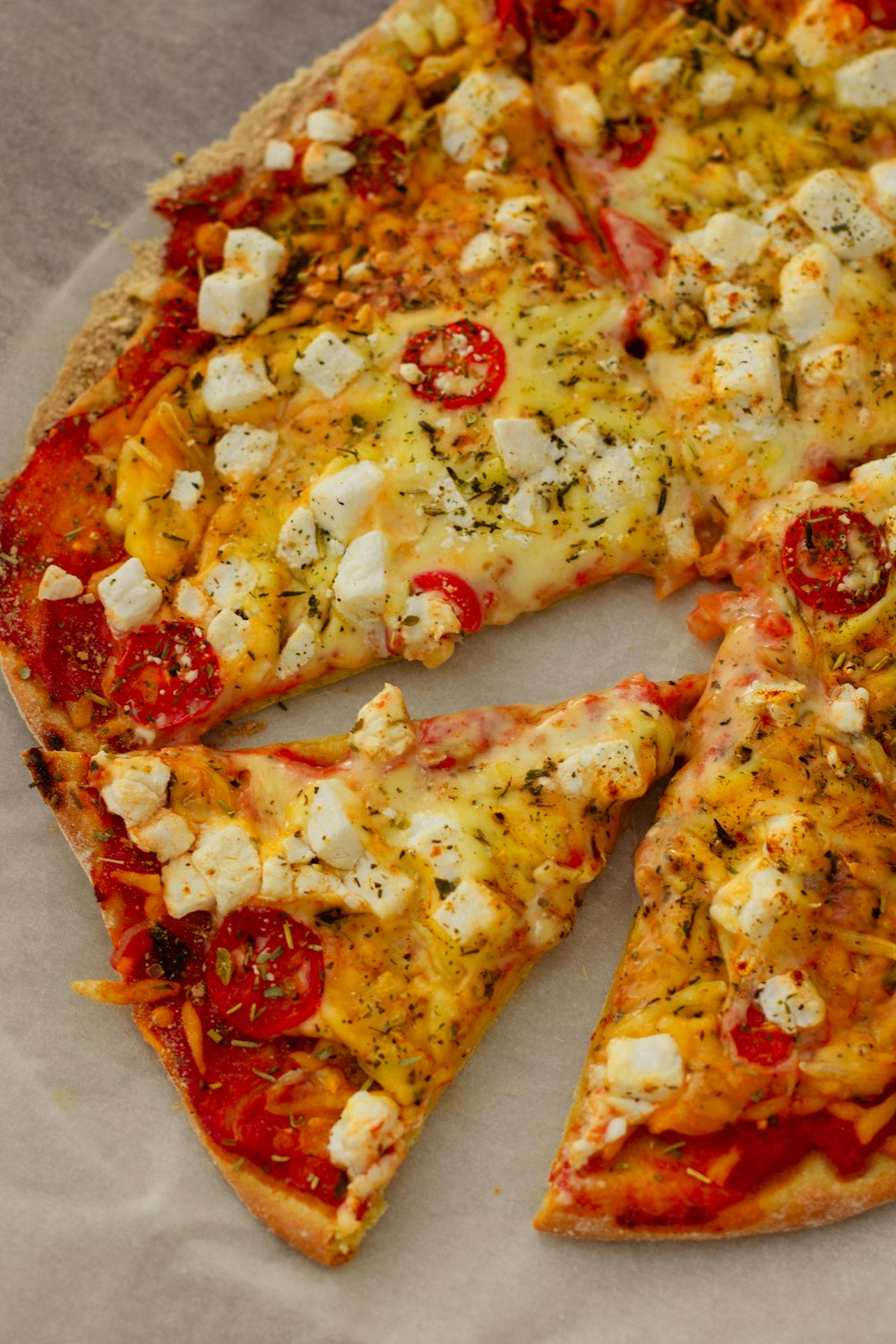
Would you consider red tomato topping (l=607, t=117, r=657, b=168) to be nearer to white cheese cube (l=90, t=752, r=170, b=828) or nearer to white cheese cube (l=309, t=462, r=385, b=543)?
white cheese cube (l=309, t=462, r=385, b=543)

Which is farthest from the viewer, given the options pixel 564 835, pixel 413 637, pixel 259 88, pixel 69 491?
pixel 259 88

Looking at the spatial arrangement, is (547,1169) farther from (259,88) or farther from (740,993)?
(259,88)

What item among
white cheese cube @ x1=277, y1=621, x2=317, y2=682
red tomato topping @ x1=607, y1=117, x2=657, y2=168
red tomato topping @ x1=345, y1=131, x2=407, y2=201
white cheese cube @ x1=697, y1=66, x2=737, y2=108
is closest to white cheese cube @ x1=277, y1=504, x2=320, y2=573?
white cheese cube @ x1=277, y1=621, x2=317, y2=682

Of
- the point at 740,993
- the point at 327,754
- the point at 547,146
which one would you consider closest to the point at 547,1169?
the point at 740,993

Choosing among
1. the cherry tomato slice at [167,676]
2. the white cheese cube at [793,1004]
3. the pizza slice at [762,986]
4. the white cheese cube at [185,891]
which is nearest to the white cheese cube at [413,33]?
the cherry tomato slice at [167,676]

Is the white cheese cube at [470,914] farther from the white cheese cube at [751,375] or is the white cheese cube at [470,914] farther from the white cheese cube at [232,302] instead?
the white cheese cube at [232,302]

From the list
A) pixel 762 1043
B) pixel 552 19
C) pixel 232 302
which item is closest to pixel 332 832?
pixel 762 1043
